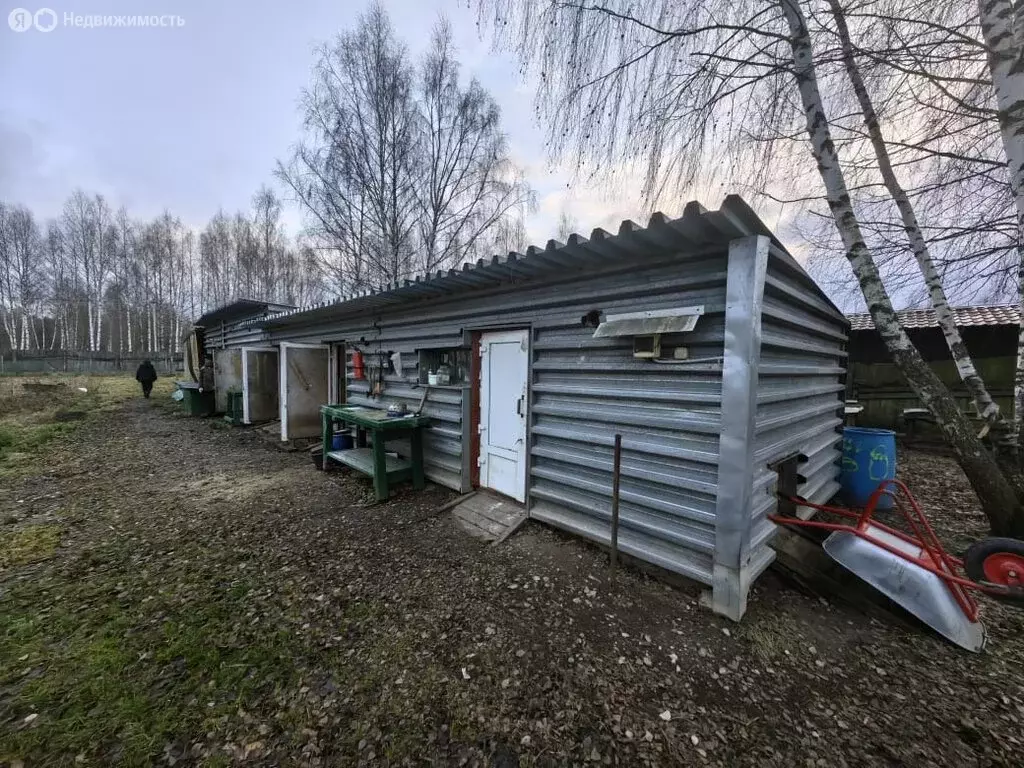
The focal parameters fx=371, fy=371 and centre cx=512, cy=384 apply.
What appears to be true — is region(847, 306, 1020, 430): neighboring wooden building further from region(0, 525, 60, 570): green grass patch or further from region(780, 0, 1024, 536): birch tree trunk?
region(0, 525, 60, 570): green grass patch

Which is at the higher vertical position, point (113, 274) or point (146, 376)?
point (113, 274)

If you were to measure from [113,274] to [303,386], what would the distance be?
98.8 feet

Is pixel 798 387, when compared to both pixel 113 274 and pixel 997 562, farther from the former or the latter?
pixel 113 274

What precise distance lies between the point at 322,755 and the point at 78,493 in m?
5.47

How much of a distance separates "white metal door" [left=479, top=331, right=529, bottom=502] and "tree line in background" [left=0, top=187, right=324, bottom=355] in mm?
21911

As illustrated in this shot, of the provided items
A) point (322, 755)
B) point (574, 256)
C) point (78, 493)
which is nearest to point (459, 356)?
point (574, 256)

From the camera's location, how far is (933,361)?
865 centimetres

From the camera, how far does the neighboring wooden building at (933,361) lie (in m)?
8.09

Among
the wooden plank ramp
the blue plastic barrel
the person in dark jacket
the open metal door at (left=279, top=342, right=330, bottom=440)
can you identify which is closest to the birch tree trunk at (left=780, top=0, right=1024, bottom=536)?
the blue plastic barrel

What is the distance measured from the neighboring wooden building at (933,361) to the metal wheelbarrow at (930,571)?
7.85 meters

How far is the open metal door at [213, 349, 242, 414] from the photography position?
31.7ft

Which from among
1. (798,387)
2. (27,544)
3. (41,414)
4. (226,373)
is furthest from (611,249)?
(41,414)

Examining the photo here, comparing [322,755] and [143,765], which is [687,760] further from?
[143,765]

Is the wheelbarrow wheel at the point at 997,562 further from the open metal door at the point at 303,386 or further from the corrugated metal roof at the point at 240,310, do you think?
the corrugated metal roof at the point at 240,310
